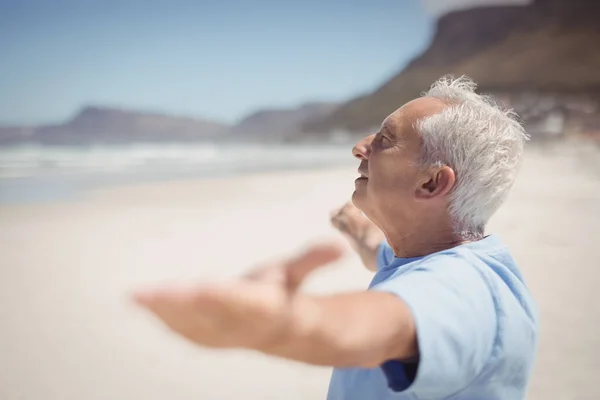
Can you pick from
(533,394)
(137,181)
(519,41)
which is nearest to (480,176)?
(533,394)

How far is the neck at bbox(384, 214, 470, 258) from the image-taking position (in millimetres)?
732

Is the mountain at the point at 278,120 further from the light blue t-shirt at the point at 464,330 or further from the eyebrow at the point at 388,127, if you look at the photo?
the light blue t-shirt at the point at 464,330

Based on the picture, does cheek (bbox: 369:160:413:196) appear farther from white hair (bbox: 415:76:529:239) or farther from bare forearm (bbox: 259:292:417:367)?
bare forearm (bbox: 259:292:417:367)

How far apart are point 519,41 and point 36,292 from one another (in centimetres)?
4238

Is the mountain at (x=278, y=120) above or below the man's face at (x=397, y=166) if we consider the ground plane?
below

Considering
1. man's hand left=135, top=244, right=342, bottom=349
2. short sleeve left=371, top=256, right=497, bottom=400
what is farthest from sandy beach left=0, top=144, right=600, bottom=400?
short sleeve left=371, top=256, right=497, bottom=400

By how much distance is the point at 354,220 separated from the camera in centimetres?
118

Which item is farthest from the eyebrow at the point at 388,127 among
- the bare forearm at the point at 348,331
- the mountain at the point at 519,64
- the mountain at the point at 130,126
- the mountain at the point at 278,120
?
the mountain at the point at 278,120

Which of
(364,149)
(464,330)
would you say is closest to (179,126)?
(364,149)

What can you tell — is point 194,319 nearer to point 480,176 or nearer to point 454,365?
point 454,365

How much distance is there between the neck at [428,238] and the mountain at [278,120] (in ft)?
144

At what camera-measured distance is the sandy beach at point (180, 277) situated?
6.30 feet

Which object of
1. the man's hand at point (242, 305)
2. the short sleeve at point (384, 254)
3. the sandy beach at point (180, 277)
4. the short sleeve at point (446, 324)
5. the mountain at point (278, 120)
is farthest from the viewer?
the mountain at point (278, 120)

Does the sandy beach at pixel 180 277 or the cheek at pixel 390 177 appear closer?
the cheek at pixel 390 177
